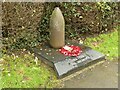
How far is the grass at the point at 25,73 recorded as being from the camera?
4.78m

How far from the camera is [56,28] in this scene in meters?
5.50

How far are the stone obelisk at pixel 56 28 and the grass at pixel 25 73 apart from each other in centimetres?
55

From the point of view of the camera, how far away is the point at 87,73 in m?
5.23

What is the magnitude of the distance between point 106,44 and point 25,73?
2.28 metres

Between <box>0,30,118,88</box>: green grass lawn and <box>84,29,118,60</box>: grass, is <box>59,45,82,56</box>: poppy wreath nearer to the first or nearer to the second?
<box>0,30,118,88</box>: green grass lawn

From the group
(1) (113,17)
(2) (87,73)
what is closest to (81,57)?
(2) (87,73)

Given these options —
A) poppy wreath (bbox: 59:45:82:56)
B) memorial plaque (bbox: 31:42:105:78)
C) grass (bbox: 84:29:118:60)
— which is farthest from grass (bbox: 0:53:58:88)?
grass (bbox: 84:29:118:60)

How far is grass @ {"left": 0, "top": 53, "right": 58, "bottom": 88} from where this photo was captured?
4.78 meters

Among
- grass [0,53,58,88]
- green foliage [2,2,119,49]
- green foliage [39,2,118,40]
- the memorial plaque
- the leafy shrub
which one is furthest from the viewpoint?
green foliage [39,2,118,40]

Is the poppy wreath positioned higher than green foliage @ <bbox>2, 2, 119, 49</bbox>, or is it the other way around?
green foliage @ <bbox>2, 2, 119, 49</bbox>

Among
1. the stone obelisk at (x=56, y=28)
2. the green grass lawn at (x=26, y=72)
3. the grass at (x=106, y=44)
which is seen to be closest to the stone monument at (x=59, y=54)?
the stone obelisk at (x=56, y=28)

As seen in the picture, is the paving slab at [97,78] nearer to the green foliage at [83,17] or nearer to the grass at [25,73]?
the grass at [25,73]

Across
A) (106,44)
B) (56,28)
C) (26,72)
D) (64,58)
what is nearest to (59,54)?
Answer: (64,58)

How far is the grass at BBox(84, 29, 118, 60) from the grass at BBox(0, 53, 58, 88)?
1.49 metres
